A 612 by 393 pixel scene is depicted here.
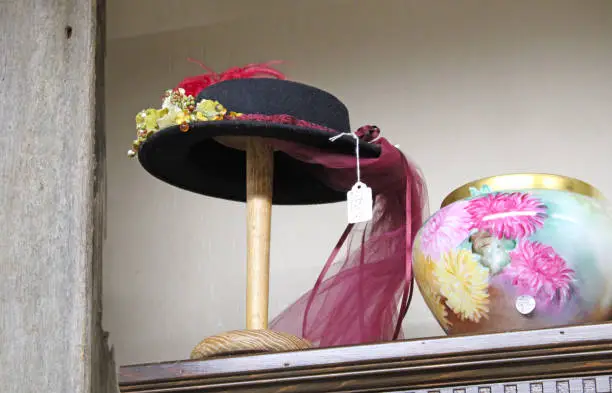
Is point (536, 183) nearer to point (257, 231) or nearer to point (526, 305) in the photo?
point (526, 305)

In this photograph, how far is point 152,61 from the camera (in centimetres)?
208

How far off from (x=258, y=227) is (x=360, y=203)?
6.0 inches

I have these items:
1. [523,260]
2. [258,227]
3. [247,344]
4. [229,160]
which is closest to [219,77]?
[229,160]

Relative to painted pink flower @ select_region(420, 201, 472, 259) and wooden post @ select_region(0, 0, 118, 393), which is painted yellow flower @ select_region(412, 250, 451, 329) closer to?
painted pink flower @ select_region(420, 201, 472, 259)

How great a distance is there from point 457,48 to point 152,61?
570mm

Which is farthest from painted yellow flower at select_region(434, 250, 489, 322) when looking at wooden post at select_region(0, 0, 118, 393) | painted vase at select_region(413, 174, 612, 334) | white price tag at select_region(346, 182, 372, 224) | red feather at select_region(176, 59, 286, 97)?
wooden post at select_region(0, 0, 118, 393)

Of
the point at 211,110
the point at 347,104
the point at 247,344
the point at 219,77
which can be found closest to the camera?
the point at 247,344

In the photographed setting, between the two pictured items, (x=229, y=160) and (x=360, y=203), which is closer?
(x=360, y=203)

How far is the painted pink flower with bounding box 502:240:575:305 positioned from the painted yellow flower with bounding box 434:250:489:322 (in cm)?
3

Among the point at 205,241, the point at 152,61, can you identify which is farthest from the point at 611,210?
the point at 152,61

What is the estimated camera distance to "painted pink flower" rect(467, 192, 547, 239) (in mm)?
1209

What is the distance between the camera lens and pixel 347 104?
194 centimetres

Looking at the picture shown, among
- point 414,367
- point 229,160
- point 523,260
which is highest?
point 229,160

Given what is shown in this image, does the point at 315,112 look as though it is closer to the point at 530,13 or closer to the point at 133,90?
the point at 530,13
